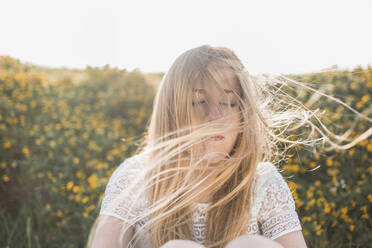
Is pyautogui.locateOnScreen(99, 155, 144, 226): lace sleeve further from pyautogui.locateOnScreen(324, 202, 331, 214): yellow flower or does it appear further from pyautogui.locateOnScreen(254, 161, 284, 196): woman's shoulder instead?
pyautogui.locateOnScreen(324, 202, 331, 214): yellow flower

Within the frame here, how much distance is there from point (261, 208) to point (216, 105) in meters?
0.51

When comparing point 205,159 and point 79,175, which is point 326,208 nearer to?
point 205,159

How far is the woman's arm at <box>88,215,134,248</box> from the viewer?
1293 mm

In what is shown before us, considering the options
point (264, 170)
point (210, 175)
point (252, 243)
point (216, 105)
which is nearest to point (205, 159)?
point (210, 175)

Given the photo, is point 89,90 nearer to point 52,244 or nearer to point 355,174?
point 52,244

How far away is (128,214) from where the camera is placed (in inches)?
53.6

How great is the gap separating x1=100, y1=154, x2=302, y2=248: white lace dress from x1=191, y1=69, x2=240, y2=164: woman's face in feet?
0.84

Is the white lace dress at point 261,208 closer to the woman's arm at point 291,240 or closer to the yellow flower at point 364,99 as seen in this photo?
the woman's arm at point 291,240

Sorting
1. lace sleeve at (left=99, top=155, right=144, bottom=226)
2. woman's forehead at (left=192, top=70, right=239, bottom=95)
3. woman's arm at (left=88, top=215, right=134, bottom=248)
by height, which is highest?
woman's forehead at (left=192, top=70, right=239, bottom=95)

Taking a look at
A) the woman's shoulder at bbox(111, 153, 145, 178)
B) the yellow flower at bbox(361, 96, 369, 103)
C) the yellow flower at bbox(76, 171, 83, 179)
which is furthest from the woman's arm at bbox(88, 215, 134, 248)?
the yellow flower at bbox(361, 96, 369, 103)

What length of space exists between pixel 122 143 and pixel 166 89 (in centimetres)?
152

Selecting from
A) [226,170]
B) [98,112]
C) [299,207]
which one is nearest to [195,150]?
[226,170]

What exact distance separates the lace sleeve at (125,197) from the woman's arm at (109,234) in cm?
3

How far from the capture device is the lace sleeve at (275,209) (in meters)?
1.37
